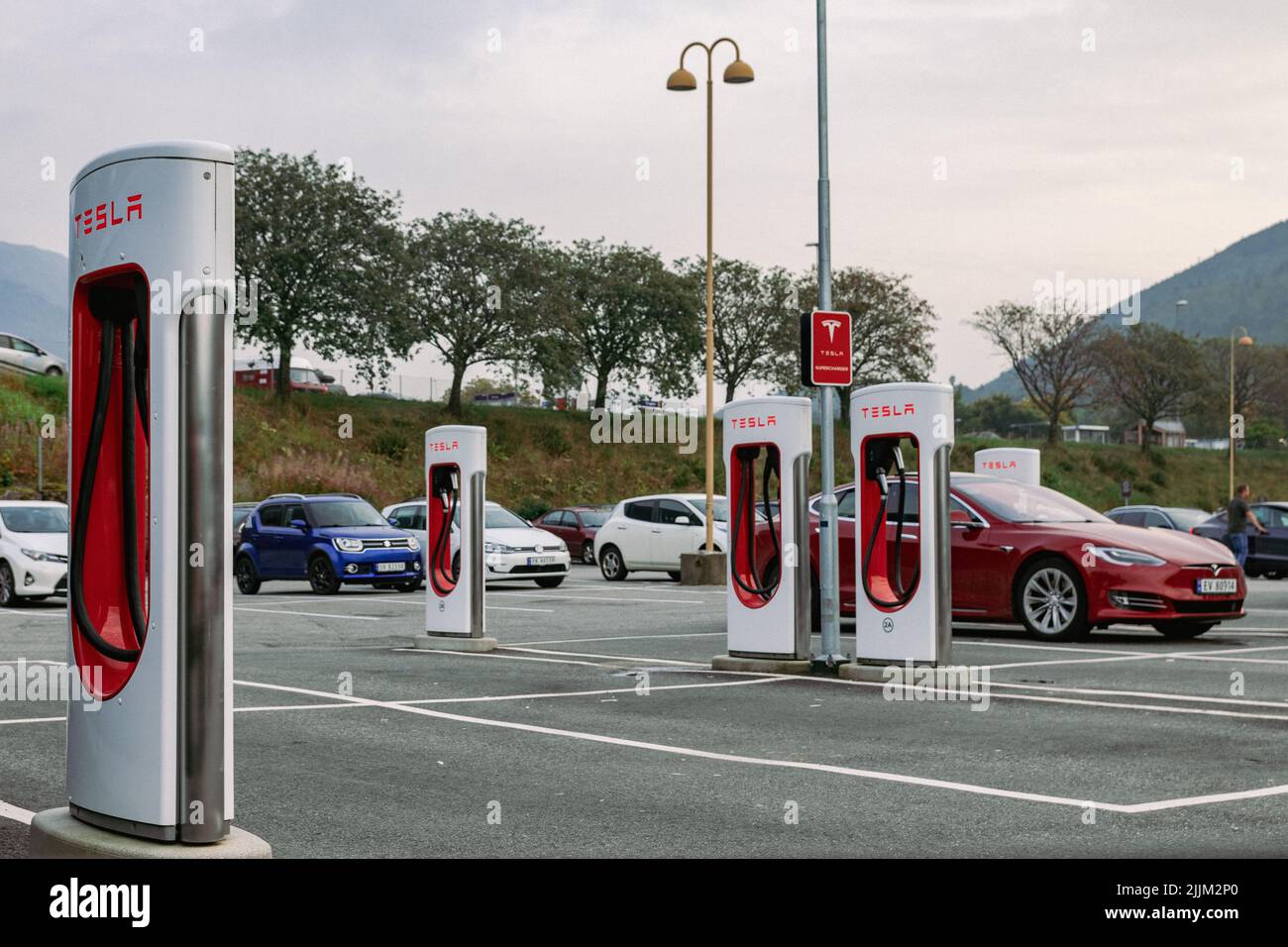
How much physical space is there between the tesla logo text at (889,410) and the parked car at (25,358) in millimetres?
39455

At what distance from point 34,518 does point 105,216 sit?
Answer: 1833 centimetres

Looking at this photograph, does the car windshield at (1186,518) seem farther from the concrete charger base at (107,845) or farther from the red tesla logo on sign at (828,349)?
the concrete charger base at (107,845)

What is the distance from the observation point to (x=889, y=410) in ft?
38.3

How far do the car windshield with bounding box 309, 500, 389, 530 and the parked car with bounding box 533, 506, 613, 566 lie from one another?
10.8 meters

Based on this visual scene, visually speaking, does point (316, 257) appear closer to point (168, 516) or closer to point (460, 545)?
point (460, 545)

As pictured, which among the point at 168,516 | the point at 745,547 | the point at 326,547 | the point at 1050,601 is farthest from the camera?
the point at 326,547

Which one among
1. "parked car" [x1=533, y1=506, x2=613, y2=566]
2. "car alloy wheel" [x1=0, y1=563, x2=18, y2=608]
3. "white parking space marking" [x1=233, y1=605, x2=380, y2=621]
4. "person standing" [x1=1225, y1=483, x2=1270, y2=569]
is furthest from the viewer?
"parked car" [x1=533, y1=506, x2=613, y2=566]

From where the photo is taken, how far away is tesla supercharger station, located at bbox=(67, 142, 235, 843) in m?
4.62

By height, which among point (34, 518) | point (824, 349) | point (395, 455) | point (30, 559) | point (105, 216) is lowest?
point (30, 559)

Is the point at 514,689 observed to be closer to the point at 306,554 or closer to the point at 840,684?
the point at 840,684

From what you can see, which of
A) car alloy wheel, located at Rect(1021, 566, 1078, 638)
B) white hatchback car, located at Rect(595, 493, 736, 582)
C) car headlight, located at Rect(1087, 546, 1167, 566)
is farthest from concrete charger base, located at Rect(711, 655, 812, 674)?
white hatchback car, located at Rect(595, 493, 736, 582)

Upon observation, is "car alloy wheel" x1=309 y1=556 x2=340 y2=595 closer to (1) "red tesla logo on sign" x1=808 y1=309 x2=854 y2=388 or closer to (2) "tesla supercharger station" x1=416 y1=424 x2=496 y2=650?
(2) "tesla supercharger station" x1=416 y1=424 x2=496 y2=650

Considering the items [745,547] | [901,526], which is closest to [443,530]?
[745,547]
